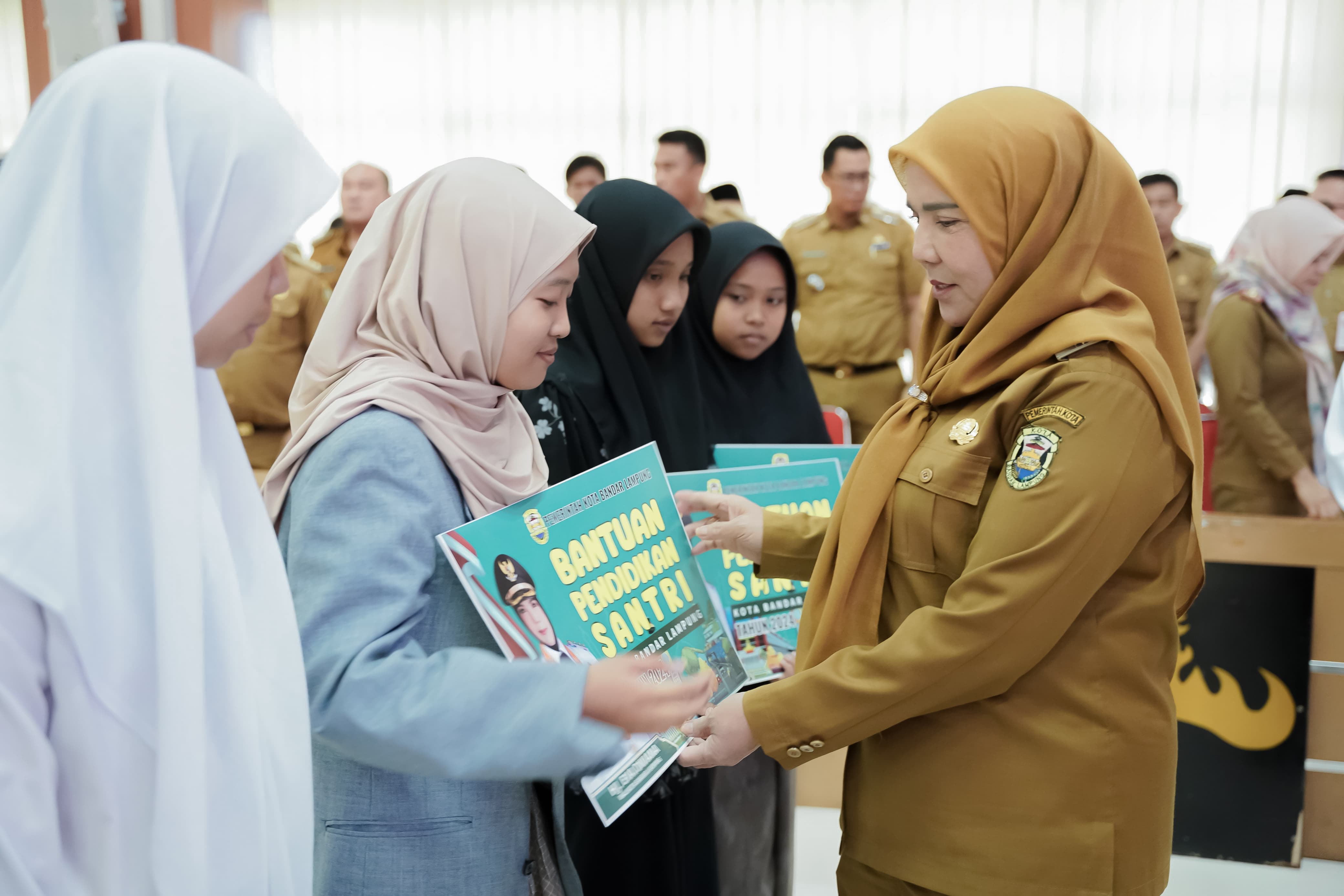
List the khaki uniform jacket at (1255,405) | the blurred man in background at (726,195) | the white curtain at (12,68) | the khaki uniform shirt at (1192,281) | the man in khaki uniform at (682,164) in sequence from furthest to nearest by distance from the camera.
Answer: the blurred man in background at (726,195) < the white curtain at (12,68) < the khaki uniform shirt at (1192,281) < the man in khaki uniform at (682,164) < the khaki uniform jacket at (1255,405)

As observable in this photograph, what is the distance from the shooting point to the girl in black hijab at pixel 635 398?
1.80m

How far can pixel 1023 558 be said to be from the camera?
1.24 metres

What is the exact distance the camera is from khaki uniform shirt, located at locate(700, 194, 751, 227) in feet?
19.0

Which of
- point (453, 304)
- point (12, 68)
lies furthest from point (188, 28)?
point (453, 304)

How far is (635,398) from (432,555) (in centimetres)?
86

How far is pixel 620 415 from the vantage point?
77.8 inches

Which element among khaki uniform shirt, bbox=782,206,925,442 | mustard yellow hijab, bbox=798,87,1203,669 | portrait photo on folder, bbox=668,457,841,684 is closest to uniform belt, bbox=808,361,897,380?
khaki uniform shirt, bbox=782,206,925,442

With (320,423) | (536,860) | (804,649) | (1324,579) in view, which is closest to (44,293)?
(320,423)

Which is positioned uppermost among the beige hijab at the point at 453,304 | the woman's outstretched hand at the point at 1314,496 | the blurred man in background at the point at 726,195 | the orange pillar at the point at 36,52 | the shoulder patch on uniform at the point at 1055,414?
the orange pillar at the point at 36,52

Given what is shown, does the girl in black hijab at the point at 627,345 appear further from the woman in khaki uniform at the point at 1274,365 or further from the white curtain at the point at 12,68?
the white curtain at the point at 12,68

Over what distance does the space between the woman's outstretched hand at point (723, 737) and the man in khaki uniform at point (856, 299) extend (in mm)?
3821

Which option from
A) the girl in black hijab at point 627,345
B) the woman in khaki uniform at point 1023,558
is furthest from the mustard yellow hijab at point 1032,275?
the girl in black hijab at point 627,345

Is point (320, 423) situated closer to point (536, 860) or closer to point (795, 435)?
point (536, 860)

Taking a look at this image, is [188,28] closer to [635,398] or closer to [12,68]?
[12,68]
